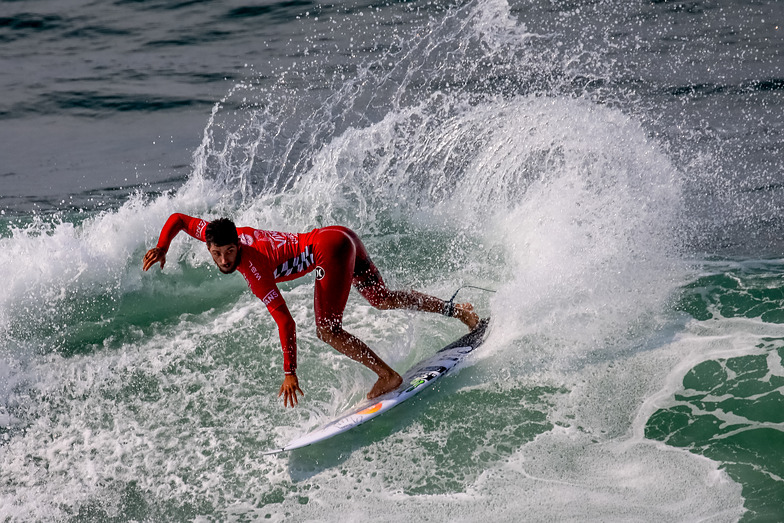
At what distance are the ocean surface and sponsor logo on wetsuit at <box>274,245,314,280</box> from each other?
99 cm

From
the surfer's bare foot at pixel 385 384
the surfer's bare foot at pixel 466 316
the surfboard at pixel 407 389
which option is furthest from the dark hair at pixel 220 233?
the surfer's bare foot at pixel 466 316

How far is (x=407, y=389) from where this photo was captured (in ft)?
20.9

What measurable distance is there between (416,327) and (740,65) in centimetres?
984

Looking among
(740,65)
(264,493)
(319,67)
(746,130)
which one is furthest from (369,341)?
(740,65)

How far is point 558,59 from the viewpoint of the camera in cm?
1426

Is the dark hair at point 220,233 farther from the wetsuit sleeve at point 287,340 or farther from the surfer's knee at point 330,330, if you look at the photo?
the surfer's knee at point 330,330

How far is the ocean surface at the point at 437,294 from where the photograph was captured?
5.74 metres

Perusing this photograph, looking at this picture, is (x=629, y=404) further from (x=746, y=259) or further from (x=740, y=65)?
(x=740, y=65)

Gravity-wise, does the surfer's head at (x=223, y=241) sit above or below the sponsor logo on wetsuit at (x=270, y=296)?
above

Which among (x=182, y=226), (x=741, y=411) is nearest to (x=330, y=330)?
(x=182, y=226)

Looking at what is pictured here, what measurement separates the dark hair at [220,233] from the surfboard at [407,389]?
1650mm

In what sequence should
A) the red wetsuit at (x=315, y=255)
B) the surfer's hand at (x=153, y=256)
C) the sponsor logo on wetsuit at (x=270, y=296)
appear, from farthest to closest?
the red wetsuit at (x=315, y=255)
the surfer's hand at (x=153, y=256)
the sponsor logo on wetsuit at (x=270, y=296)

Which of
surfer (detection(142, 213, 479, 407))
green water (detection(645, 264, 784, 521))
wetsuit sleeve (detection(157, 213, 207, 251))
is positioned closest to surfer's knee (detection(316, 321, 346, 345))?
surfer (detection(142, 213, 479, 407))

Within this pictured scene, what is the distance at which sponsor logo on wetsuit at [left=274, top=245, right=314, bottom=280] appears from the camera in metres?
6.25
